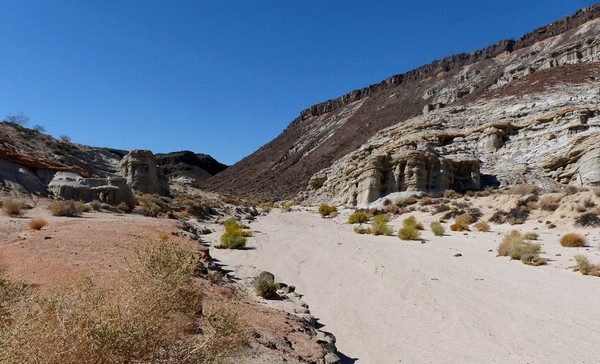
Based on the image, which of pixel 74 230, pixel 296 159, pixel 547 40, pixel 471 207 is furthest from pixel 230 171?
pixel 74 230

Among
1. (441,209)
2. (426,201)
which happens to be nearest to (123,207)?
(441,209)

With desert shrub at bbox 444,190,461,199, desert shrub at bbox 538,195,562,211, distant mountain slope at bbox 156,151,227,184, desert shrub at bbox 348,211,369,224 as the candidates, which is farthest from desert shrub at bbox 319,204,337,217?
distant mountain slope at bbox 156,151,227,184

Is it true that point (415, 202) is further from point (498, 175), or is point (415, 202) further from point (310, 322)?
point (310, 322)

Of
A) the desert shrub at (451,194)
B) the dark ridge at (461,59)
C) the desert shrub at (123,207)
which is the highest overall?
the dark ridge at (461,59)

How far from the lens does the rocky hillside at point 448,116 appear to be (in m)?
29.2

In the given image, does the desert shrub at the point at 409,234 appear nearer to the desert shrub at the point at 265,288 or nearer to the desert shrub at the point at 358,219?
the desert shrub at the point at 358,219

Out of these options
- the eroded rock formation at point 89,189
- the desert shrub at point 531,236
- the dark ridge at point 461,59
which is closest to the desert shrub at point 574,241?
the desert shrub at point 531,236

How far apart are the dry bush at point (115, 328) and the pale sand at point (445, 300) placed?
2.74 m

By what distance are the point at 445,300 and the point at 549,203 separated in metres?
12.0

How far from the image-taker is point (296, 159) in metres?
75.2

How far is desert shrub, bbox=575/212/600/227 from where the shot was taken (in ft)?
40.4

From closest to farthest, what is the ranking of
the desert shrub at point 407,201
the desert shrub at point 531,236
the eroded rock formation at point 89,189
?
the desert shrub at point 531,236, the eroded rock formation at point 89,189, the desert shrub at point 407,201

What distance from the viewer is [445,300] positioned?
718 cm

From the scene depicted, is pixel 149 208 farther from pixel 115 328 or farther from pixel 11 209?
pixel 115 328
